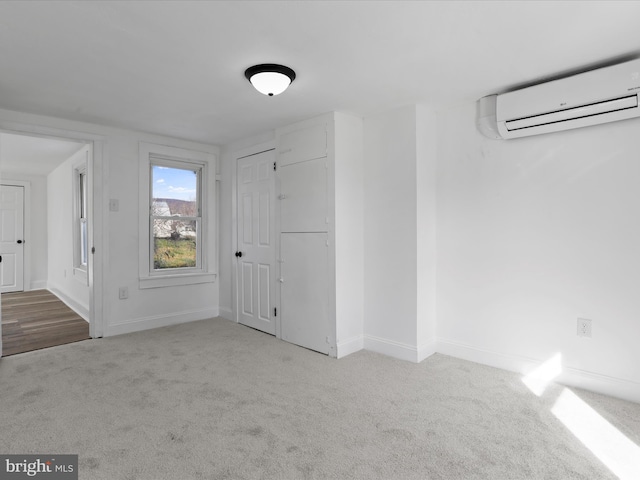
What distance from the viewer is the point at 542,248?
9.11ft

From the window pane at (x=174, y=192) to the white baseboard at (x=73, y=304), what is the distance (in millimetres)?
1816

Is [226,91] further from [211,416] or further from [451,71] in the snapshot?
[211,416]

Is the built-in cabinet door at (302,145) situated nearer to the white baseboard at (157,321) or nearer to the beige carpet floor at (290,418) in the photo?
the beige carpet floor at (290,418)

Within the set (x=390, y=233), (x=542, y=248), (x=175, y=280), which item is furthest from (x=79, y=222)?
(x=542, y=248)

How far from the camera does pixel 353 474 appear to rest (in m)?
1.69

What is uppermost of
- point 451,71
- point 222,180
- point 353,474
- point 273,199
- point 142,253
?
point 451,71

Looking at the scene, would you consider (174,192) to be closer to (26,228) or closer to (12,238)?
(26,228)

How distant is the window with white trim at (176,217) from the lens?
422 cm

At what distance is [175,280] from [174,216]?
2.60 ft

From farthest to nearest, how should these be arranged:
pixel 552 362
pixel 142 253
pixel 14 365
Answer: pixel 142 253
pixel 14 365
pixel 552 362

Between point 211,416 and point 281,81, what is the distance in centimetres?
219

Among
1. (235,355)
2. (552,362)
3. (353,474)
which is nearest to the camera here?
(353,474)

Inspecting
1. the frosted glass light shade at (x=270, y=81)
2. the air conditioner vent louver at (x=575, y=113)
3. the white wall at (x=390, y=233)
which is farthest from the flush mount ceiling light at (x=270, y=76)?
the air conditioner vent louver at (x=575, y=113)

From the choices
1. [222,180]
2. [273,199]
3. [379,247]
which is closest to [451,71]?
[379,247]
